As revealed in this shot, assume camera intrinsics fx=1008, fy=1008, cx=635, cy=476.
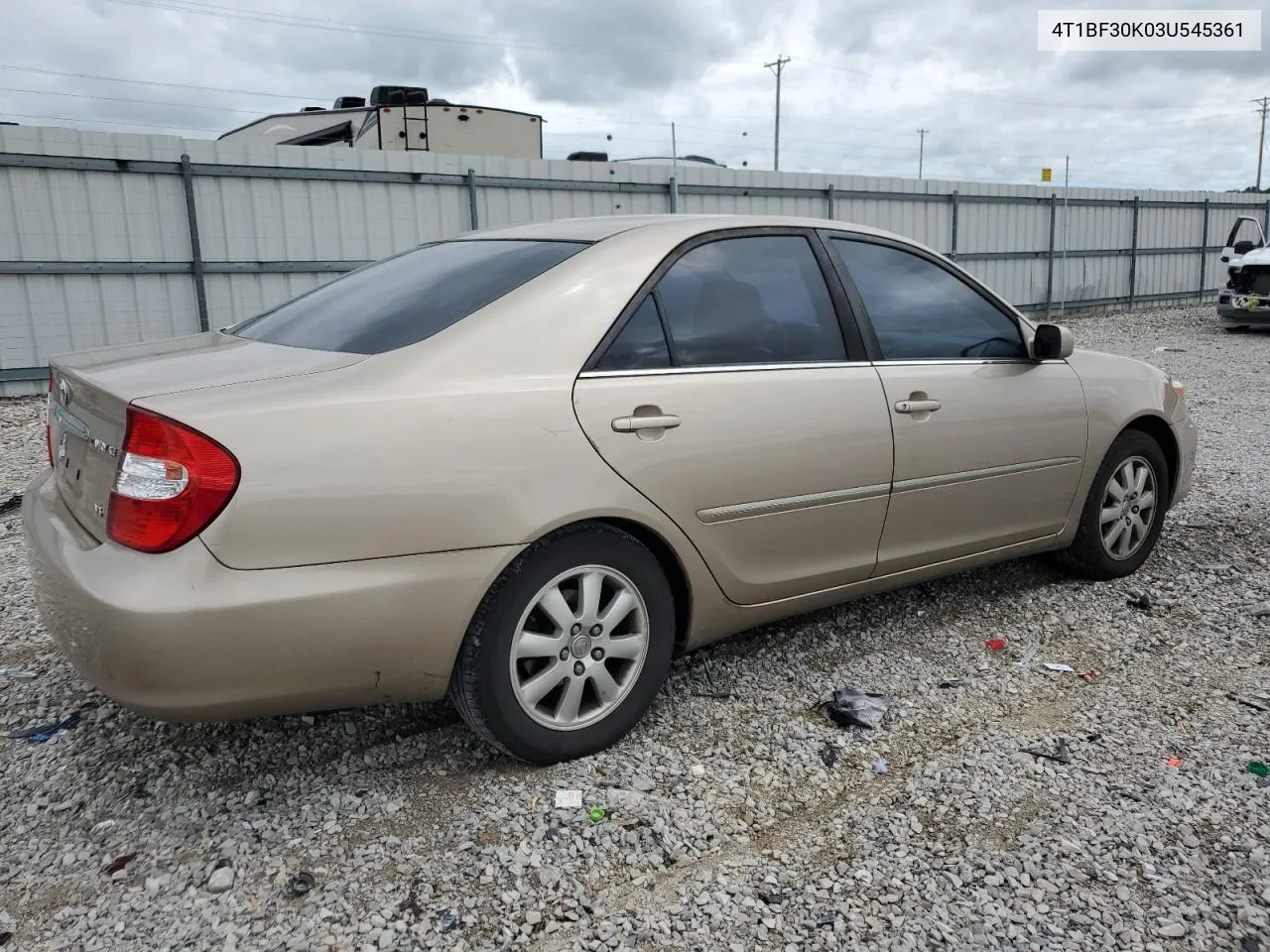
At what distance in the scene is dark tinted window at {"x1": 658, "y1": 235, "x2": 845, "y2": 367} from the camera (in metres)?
3.03

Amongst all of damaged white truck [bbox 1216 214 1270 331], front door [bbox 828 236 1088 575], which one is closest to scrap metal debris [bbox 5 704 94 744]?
front door [bbox 828 236 1088 575]

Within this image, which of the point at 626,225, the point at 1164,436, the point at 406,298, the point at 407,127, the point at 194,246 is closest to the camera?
the point at 406,298

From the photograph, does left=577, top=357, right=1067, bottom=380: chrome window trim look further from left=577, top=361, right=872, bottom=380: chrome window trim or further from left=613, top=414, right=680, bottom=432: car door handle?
left=613, top=414, right=680, bottom=432: car door handle

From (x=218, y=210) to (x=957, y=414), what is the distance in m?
9.31

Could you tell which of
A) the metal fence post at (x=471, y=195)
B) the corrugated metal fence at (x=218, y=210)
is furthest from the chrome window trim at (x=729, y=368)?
the metal fence post at (x=471, y=195)

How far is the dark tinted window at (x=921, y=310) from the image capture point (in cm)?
353

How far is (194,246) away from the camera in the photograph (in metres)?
10.4

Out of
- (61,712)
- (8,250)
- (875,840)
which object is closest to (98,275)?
(8,250)

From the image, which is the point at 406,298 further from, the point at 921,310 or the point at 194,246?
the point at 194,246

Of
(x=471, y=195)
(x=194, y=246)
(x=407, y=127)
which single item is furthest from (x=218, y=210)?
(x=407, y=127)

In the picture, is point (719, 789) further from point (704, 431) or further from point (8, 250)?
point (8, 250)

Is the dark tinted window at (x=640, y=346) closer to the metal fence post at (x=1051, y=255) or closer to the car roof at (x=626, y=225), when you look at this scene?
the car roof at (x=626, y=225)

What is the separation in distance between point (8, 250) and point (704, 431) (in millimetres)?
9273

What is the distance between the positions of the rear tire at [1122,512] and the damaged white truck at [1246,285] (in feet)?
47.5
